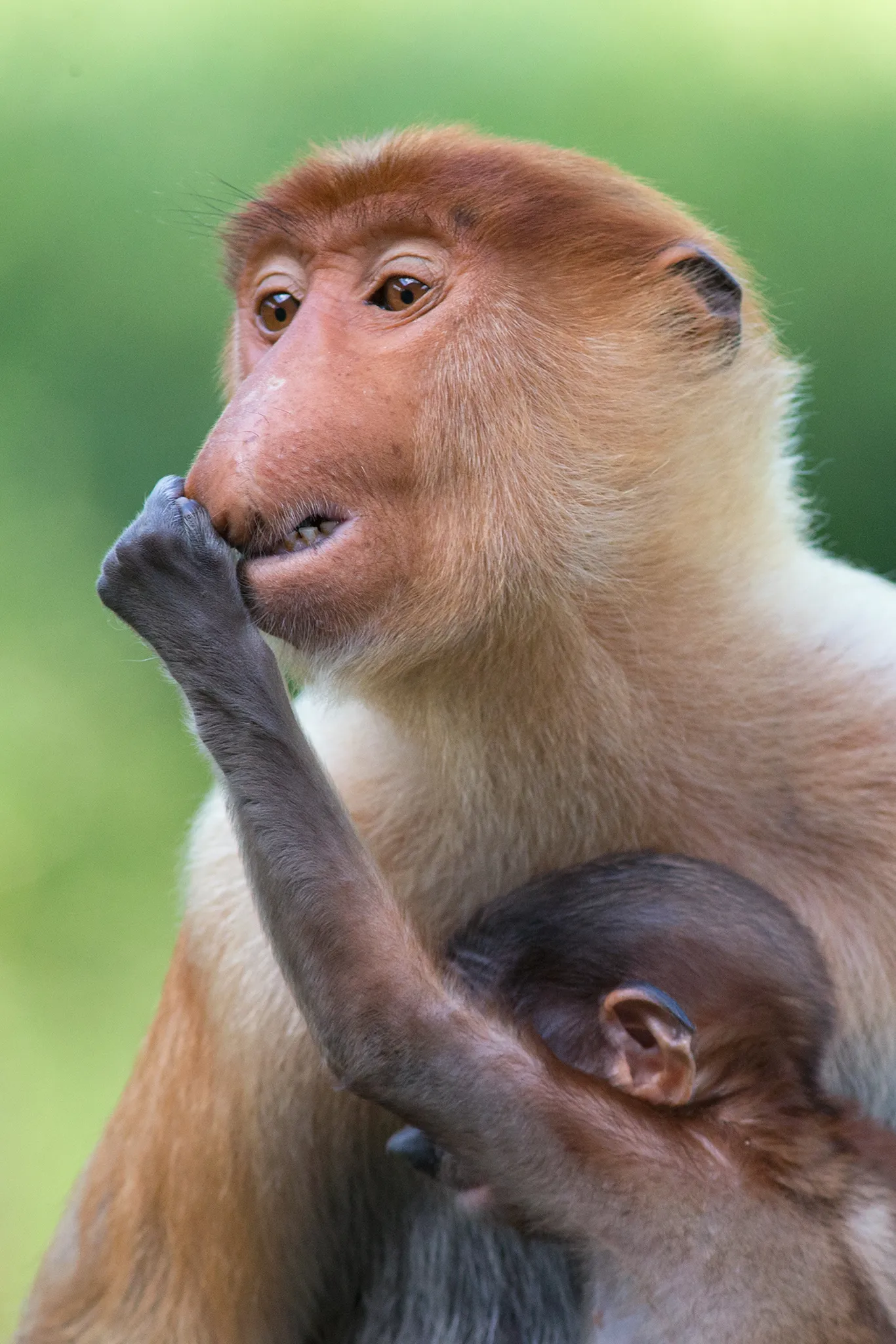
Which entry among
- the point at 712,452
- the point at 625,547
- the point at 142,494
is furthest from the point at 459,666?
the point at 142,494

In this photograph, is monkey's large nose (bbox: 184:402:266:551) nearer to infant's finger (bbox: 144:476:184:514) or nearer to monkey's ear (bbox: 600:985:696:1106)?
infant's finger (bbox: 144:476:184:514)

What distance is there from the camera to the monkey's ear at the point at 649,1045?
52.5 inches

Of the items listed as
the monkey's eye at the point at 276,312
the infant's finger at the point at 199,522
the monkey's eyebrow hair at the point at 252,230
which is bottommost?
the infant's finger at the point at 199,522

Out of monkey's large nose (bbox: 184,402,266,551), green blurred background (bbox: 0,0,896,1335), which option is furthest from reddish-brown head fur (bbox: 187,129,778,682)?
green blurred background (bbox: 0,0,896,1335)

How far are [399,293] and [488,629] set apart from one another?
1.11ft

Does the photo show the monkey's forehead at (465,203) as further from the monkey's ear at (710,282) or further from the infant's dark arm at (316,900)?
the infant's dark arm at (316,900)

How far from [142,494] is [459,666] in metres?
1.55

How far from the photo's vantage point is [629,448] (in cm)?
154

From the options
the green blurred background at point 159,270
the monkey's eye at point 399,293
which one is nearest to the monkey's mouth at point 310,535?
the monkey's eye at point 399,293

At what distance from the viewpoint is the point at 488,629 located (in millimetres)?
1493

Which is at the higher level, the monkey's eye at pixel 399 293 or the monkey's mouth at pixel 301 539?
the monkey's eye at pixel 399 293

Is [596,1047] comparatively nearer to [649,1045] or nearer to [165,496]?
[649,1045]

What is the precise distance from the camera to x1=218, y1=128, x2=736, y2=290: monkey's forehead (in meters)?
1.51

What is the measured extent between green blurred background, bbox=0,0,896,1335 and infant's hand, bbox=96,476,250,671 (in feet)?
4.28
